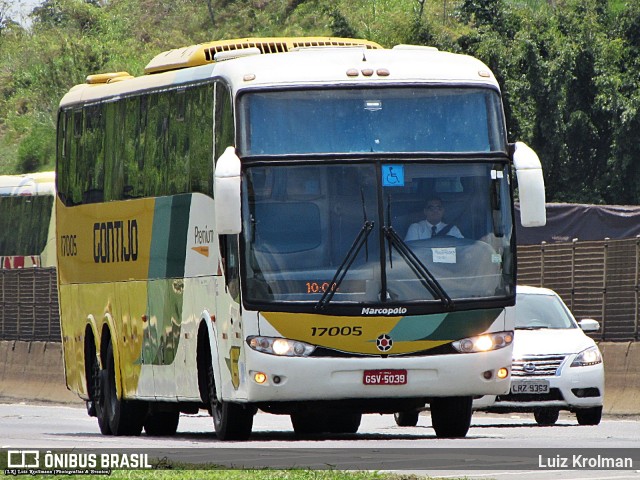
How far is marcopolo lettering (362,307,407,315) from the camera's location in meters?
15.5

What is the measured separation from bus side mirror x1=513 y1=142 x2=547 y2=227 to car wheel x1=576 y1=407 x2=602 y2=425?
18.3 feet

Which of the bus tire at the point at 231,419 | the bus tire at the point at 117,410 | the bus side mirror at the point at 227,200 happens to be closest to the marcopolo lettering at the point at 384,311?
the bus side mirror at the point at 227,200

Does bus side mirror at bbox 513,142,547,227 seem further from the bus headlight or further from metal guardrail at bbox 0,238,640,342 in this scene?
metal guardrail at bbox 0,238,640,342

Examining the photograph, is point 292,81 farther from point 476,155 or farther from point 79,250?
point 79,250

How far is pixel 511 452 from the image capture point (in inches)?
556

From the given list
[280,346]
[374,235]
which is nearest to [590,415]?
[374,235]

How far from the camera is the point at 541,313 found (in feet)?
73.3

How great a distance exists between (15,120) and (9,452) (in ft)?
208

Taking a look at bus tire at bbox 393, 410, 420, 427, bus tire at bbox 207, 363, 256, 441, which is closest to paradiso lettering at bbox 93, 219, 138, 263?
bus tire at bbox 207, 363, 256, 441

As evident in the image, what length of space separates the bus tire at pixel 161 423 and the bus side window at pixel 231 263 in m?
4.95

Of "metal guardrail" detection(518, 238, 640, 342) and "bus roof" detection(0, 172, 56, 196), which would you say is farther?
"bus roof" detection(0, 172, 56, 196)

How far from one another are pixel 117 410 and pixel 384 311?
227 inches

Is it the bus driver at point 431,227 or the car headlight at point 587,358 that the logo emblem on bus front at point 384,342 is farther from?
the car headlight at point 587,358

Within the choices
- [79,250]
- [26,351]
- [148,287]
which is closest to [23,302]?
[26,351]
